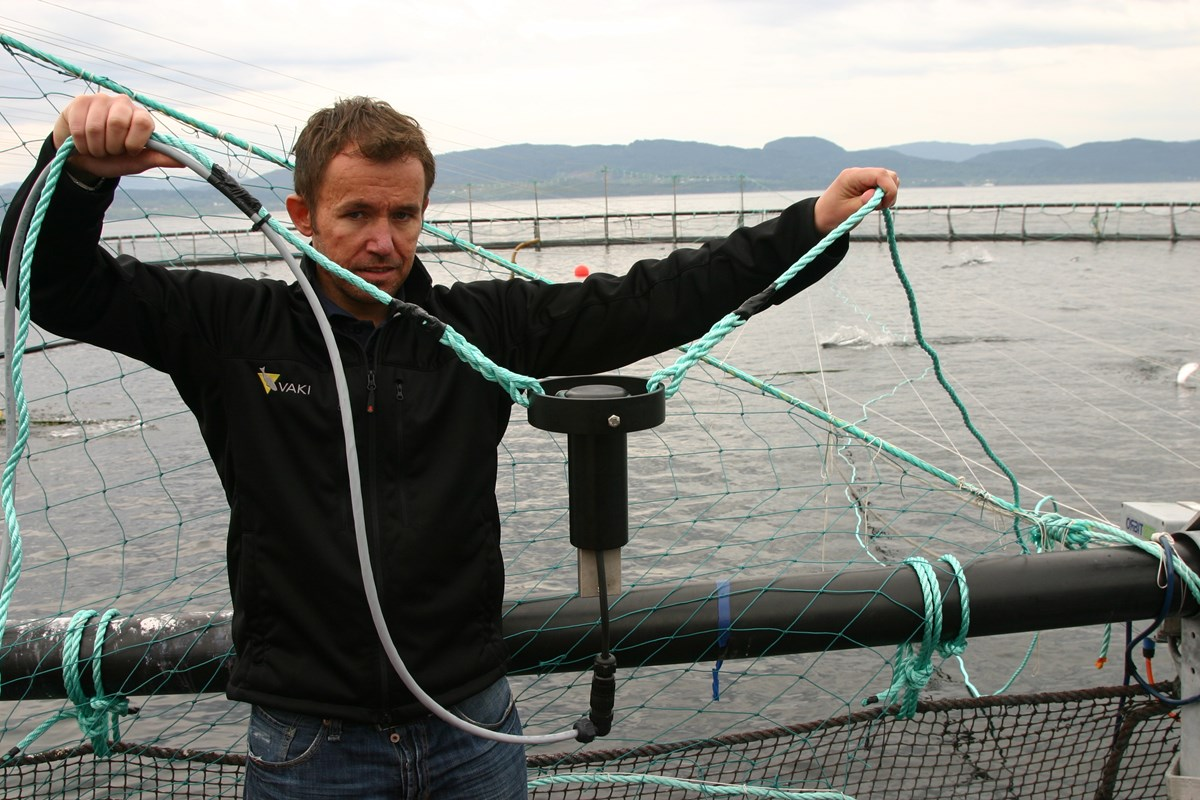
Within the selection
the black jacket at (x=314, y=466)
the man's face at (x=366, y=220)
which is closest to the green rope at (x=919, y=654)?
the black jacket at (x=314, y=466)

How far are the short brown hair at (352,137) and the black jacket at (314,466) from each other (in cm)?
26

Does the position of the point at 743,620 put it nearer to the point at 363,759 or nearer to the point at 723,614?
the point at 723,614

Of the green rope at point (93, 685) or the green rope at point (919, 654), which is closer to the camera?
the green rope at point (93, 685)

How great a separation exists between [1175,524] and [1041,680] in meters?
3.26

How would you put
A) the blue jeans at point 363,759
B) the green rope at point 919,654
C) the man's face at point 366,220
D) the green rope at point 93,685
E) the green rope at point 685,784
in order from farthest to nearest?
the green rope at point 685,784
the green rope at point 919,654
the green rope at point 93,685
the man's face at point 366,220
the blue jeans at point 363,759

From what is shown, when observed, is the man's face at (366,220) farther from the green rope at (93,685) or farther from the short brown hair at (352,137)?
the green rope at (93,685)

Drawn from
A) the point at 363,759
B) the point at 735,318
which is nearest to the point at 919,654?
the point at 735,318

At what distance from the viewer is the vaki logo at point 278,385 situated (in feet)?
6.71

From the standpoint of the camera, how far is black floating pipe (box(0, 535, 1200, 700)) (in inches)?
88.1

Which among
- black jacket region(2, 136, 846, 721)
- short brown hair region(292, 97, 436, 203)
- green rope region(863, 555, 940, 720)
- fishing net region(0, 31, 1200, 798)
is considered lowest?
fishing net region(0, 31, 1200, 798)

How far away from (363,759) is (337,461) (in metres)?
0.57

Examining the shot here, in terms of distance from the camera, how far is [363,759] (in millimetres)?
1991

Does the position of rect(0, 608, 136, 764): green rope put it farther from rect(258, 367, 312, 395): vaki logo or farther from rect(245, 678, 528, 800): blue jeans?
rect(258, 367, 312, 395): vaki logo

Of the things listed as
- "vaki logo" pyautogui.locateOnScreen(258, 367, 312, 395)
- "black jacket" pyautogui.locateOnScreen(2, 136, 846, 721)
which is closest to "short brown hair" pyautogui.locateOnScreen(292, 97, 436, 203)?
"black jacket" pyautogui.locateOnScreen(2, 136, 846, 721)
